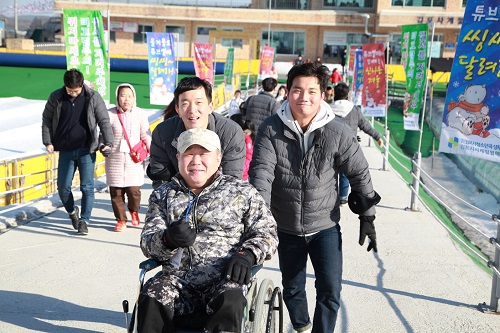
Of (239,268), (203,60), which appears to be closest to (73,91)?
(239,268)

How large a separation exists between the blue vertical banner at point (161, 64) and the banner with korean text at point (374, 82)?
14.8 ft

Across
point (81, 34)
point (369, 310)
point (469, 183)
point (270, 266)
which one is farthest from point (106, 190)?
point (469, 183)

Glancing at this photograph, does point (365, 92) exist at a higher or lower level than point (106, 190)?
higher

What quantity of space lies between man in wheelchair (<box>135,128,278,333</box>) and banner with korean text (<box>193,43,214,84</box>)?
1334 cm

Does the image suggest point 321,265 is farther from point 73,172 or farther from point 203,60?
point 203,60

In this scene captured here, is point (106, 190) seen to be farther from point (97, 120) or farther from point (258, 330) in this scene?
point (258, 330)

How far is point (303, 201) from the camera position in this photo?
3941 mm

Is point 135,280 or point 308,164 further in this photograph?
point 135,280

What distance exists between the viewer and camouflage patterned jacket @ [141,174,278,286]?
335cm

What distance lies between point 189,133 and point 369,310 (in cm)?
264

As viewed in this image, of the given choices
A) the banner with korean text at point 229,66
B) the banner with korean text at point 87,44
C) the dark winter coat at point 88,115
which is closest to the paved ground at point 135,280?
the dark winter coat at point 88,115

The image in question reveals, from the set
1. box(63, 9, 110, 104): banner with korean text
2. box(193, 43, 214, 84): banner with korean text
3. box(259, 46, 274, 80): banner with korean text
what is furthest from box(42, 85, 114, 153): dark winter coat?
box(259, 46, 274, 80): banner with korean text

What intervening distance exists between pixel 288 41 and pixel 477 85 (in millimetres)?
51198

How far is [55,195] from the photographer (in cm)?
934
